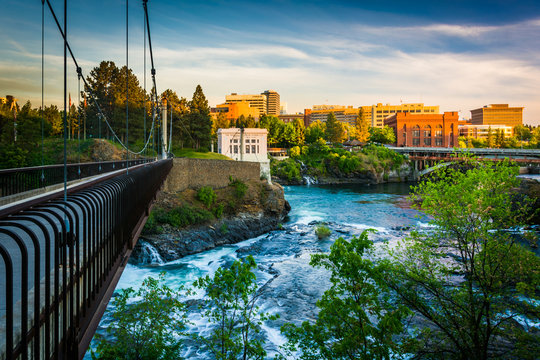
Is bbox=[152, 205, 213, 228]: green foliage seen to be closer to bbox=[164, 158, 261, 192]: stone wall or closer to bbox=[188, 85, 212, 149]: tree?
bbox=[164, 158, 261, 192]: stone wall

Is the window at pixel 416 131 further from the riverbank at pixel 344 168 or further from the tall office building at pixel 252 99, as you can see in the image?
the tall office building at pixel 252 99

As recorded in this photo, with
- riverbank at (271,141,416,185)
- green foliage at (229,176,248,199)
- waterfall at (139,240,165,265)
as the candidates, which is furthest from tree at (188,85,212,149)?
waterfall at (139,240,165,265)

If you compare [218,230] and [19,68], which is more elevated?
[19,68]

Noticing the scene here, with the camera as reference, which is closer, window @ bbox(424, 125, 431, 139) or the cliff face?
the cliff face

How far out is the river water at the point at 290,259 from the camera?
15.2m

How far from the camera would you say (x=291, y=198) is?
158 ft

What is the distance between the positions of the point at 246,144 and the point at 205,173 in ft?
79.3

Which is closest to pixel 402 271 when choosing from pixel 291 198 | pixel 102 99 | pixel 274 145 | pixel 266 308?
pixel 266 308

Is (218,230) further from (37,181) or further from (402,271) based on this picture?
(402,271)

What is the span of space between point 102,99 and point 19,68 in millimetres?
39861

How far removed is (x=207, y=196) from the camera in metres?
28.5

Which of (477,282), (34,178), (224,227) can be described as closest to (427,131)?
(224,227)

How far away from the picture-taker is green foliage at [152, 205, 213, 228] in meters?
23.3

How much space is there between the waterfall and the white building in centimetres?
3004
